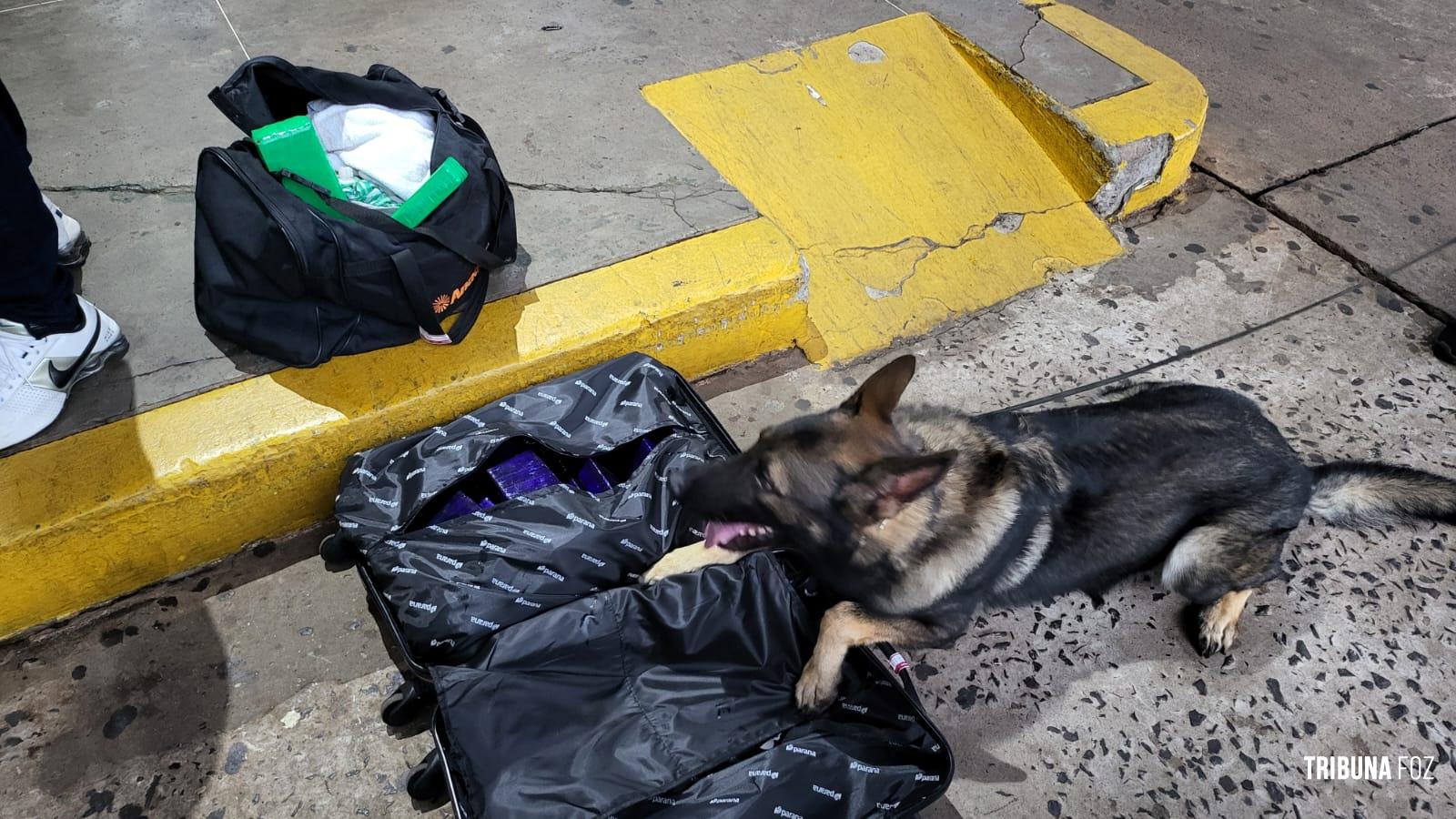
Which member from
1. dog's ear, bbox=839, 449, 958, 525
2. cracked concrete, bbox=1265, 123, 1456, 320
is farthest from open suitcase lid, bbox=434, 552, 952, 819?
cracked concrete, bbox=1265, 123, 1456, 320

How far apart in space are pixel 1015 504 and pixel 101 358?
8.76 feet

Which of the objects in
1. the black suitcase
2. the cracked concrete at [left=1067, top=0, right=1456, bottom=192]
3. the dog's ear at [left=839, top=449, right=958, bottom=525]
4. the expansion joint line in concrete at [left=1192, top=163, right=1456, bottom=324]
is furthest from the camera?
the cracked concrete at [left=1067, top=0, right=1456, bottom=192]

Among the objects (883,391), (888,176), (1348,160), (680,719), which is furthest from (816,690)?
(1348,160)

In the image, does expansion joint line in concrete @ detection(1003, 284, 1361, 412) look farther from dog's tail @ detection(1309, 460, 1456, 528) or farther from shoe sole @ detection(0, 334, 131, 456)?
shoe sole @ detection(0, 334, 131, 456)

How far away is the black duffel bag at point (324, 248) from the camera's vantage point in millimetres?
2482

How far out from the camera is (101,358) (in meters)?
2.69

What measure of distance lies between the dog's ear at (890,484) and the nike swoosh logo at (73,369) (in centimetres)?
221

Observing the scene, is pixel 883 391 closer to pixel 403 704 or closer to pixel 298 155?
pixel 403 704

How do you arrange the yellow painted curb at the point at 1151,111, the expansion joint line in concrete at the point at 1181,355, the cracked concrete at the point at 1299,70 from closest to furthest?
the expansion joint line in concrete at the point at 1181,355
the yellow painted curb at the point at 1151,111
the cracked concrete at the point at 1299,70

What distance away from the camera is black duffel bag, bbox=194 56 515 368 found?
2482mm

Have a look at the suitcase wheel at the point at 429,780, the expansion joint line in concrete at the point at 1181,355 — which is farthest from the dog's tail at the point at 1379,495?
the suitcase wheel at the point at 429,780

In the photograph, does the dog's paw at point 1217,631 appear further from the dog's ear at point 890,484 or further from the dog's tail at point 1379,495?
the dog's ear at point 890,484

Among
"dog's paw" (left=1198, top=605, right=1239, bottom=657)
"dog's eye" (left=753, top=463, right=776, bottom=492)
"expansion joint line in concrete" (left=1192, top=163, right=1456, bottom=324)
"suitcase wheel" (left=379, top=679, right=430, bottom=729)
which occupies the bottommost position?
"suitcase wheel" (left=379, top=679, right=430, bottom=729)

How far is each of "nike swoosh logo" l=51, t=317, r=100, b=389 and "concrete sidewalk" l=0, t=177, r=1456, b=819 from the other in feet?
2.18
